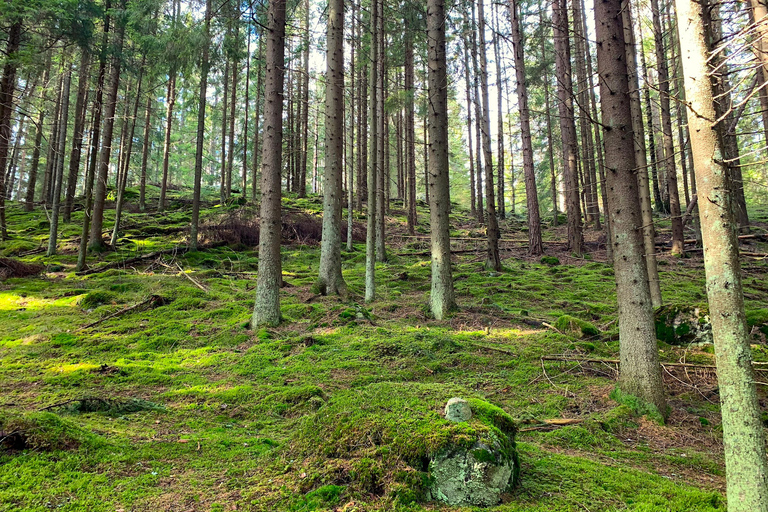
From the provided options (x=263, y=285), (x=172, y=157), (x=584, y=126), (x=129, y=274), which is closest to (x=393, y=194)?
(x=172, y=157)

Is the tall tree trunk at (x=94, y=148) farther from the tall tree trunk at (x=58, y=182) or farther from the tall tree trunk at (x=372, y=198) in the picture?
the tall tree trunk at (x=372, y=198)

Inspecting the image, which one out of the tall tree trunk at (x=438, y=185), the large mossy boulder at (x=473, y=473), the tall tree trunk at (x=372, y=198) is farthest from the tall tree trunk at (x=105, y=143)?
the large mossy boulder at (x=473, y=473)

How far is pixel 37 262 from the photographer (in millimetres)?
13016

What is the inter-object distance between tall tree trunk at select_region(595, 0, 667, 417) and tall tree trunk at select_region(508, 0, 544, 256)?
24.2ft

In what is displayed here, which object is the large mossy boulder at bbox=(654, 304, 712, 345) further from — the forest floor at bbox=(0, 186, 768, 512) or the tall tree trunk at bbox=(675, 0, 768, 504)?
the tall tree trunk at bbox=(675, 0, 768, 504)

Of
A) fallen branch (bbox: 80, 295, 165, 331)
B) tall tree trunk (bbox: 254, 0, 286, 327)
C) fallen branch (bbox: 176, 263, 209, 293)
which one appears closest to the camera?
tall tree trunk (bbox: 254, 0, 286, 327)

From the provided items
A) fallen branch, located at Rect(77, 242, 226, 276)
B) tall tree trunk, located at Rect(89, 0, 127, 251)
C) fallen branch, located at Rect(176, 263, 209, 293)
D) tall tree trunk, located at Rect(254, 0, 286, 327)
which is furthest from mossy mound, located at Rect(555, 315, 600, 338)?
tall tree trunk, located at Rect(89, 0, 127, 251)

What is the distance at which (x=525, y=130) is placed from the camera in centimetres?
1302

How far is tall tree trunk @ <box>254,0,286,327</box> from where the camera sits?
24.9ft

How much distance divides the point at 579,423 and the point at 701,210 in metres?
2.57

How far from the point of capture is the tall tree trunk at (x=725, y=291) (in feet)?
7.50

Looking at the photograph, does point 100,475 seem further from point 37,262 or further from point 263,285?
point 37,262

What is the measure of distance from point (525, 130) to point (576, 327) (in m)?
8.33

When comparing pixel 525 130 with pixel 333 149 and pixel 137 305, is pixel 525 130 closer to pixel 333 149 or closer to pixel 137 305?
pixel 333 149
